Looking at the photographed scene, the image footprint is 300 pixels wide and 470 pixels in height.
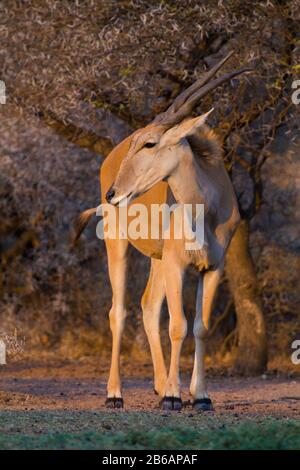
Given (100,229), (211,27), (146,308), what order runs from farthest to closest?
(100,229) < (211,27) < (146,308)

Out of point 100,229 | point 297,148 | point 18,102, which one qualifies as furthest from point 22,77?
point 297,148

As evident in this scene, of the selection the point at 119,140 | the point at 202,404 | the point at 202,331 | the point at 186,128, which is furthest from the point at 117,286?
the point at 119,140

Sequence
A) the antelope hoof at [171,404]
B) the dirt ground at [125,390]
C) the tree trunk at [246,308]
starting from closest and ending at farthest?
the antelope hoof at [171,404] → the dirt ground at [125,390] → the tree trunk at [246,308]

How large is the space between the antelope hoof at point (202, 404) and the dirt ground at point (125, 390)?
7 cm

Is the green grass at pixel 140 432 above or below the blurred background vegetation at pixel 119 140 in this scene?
below

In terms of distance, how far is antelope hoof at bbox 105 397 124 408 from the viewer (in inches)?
366

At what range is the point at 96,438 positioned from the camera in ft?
20.3

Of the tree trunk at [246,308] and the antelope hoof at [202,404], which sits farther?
the tree trunk at [246,308]

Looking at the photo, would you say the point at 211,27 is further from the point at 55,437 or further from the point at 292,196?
the point at 55,437

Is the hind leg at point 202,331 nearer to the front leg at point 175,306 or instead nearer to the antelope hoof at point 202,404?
the antelope hoof at point 202,404

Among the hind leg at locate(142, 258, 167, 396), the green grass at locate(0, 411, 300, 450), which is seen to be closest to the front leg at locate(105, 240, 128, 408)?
the hind leg at locate(142, 258, 167, 396)

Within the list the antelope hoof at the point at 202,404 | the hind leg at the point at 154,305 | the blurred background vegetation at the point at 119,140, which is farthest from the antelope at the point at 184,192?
the blurred background vegetation at the point at 119,140

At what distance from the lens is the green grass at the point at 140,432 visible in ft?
19.7

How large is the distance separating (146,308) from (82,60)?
109 inches
